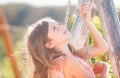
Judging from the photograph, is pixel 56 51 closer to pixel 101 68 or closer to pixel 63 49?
pixel 63 49

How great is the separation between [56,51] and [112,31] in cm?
45

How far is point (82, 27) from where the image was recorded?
376 centimetres

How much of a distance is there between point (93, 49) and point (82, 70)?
0.29 meters

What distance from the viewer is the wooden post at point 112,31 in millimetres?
3564

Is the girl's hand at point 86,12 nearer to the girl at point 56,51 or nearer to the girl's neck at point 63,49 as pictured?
the girl at point 56,51

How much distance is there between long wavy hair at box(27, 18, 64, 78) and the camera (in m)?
3.40

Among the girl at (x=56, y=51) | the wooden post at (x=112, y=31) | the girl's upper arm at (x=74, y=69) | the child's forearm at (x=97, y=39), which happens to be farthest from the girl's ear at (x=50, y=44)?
the wooden post at (x=112, y=31)

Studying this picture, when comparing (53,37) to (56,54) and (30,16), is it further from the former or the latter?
(30,16)

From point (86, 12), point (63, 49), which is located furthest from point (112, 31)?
point (63, 49)

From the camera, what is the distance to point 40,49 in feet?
11.2

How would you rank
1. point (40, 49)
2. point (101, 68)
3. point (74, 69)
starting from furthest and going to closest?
point (101, 68), point (40, 49), point (74, 69)

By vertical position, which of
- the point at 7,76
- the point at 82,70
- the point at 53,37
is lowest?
the point at 7,76

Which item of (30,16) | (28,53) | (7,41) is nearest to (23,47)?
(28,53)

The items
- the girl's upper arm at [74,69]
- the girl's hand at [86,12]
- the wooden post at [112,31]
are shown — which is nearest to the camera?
the girl's upper arm at [74,69]
